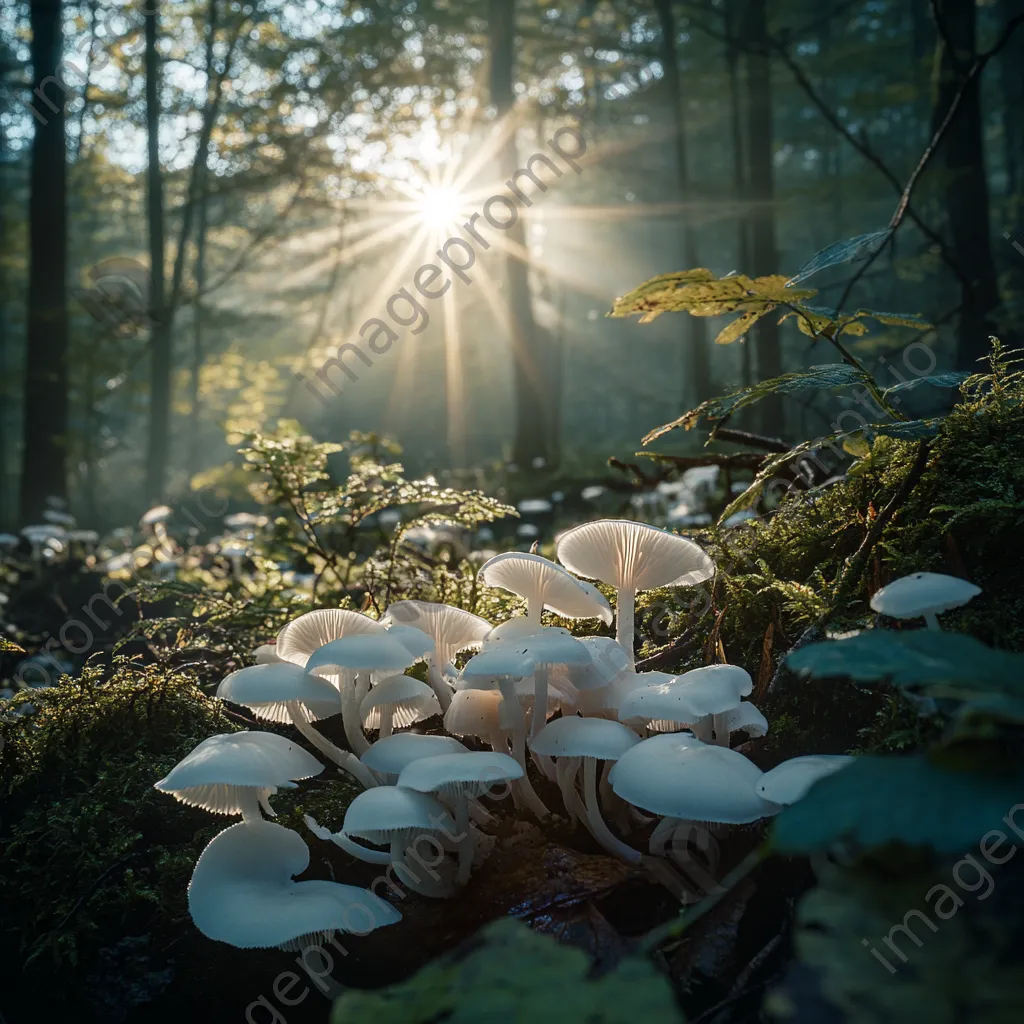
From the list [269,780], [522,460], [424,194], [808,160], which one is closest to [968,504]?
[269,780]

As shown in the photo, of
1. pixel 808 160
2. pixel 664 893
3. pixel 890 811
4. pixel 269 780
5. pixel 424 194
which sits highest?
pixel 808 160

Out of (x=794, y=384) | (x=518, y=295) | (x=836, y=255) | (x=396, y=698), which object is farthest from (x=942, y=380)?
(x=518, y=295)

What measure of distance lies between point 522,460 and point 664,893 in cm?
1307

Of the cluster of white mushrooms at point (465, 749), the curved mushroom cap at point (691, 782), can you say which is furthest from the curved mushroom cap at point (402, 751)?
the curved mushroom cap at point (691, 782)

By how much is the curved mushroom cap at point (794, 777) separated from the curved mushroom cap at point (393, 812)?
63 centimetres

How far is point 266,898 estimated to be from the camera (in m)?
1.50

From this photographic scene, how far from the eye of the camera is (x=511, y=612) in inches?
105

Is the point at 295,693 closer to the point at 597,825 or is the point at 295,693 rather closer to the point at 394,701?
the point at 394,701

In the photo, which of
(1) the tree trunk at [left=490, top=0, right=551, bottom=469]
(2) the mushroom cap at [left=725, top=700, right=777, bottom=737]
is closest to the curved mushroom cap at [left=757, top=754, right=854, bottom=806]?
(2) the mushroom cap at [left=725, top=700, right=777, bottom=737]

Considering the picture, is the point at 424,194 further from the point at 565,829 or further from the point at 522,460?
the point at 565,829

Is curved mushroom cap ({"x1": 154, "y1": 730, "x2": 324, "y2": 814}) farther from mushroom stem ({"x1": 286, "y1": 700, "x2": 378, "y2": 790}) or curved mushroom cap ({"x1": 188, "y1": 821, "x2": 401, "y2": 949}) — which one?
mushroom stem ({"x1": 286, "y1": 700, "x2": 378, "y2": 790})

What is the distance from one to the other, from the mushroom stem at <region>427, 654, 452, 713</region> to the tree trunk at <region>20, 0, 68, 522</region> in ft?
35.2

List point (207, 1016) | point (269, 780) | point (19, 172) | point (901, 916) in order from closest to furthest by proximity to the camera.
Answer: point (901, 916)
point (269, 780)
point (207, 1016)
point (19, 172)

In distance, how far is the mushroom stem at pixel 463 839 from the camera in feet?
5.27
